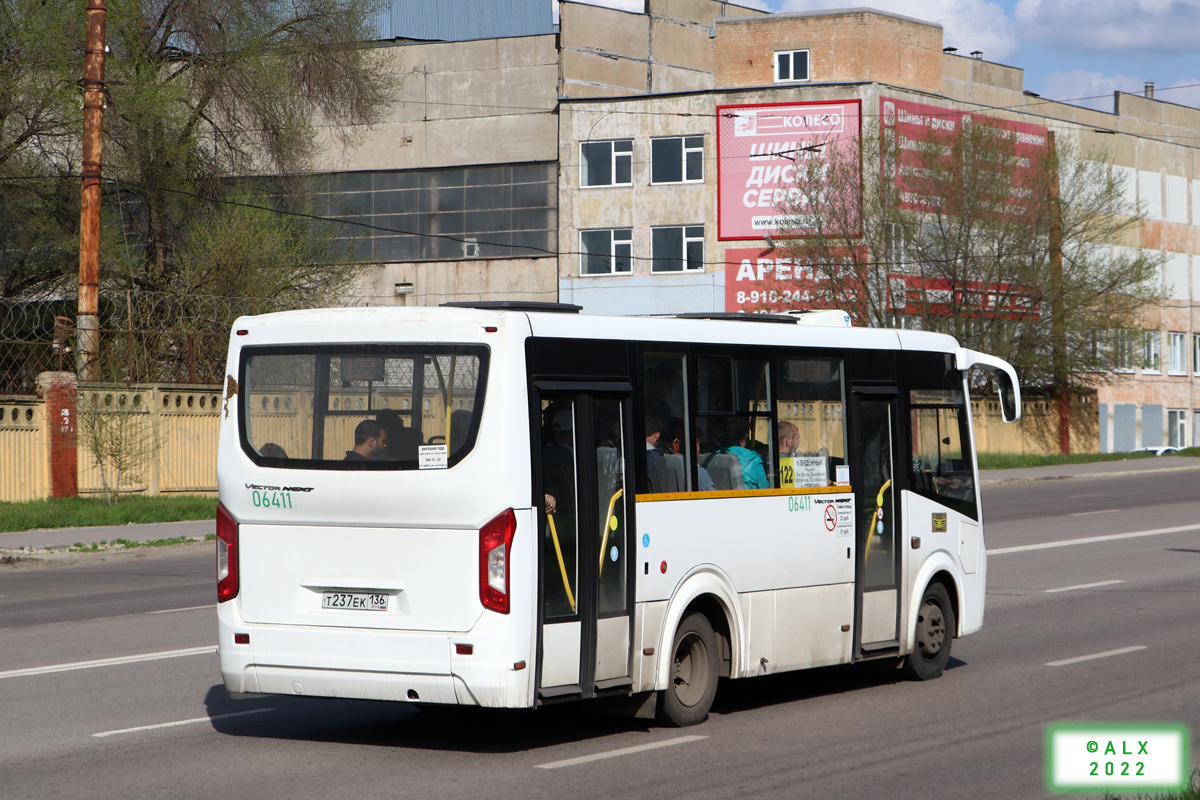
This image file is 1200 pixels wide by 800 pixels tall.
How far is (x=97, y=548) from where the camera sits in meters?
21.0

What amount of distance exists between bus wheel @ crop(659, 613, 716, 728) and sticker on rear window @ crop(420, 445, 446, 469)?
1924mm

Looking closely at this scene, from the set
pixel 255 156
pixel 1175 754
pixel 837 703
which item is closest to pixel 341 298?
pixel 255 156

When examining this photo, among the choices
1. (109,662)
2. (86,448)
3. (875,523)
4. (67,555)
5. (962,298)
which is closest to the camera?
(875,523)

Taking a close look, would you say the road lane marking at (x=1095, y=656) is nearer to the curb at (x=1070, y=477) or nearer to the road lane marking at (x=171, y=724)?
the road lane marking at (x=171, y=724)

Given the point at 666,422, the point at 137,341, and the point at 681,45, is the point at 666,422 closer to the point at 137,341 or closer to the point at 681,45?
the point at 137,341

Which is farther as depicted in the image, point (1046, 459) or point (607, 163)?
point (607, 163)

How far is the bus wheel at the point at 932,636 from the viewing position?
1073 centimetres

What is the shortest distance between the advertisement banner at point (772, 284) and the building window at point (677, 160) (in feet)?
10.7

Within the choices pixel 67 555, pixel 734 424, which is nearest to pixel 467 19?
pixel 67 555

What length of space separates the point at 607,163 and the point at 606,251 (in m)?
3.27

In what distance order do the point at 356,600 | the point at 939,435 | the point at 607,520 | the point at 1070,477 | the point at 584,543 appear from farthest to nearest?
1. the point at 1070,477
2. the point at 939,435
3. the point at 607,520
4. the point at 584,543
5. the point at 356,600

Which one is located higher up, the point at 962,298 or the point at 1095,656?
the point at 962,298

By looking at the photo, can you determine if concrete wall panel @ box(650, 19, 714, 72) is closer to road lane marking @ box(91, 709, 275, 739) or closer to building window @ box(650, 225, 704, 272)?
building window @ box(650, 225, 704, 272)

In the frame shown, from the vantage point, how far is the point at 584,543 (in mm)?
8148
